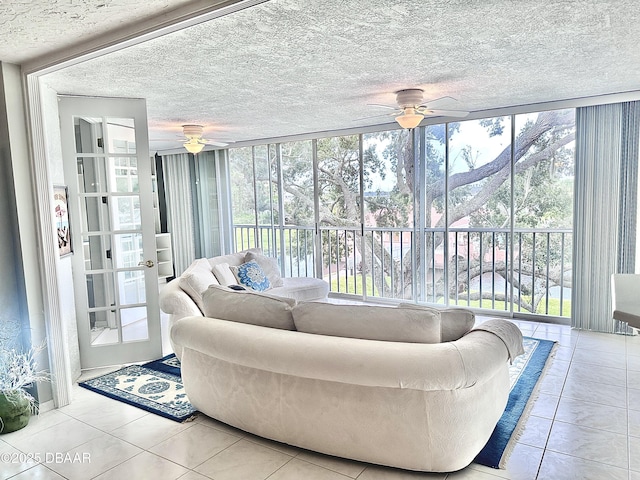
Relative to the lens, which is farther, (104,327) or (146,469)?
(104,327)

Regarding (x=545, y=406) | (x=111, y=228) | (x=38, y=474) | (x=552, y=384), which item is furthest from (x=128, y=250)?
(x=552, y=384)

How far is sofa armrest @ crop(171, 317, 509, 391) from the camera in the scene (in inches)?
76.6

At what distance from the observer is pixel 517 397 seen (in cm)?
300

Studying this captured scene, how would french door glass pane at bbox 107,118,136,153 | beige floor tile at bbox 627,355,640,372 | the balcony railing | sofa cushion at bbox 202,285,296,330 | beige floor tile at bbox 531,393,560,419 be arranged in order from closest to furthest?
1. sofa cushion at bbox 202,285,296,330
2. beige floor tile at bbox 531,393,560,419
3. beige floor tile at bbox 627,355,640,372
4. french door glass pane at bbox 107,118,136,153
5. the balcony railing

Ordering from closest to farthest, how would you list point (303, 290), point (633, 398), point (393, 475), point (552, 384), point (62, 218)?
point (393, 475) < point (633, 398) < point (552, 384) < point (62, 218) < point (303, 290)

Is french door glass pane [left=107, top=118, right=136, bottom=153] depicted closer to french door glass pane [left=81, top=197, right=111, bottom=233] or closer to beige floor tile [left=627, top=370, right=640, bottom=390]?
french door glass pane [left=81, top=197, right=111, bottom=233]

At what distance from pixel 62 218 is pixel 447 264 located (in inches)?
165

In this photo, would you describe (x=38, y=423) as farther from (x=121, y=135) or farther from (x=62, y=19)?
(x=62, y=19)

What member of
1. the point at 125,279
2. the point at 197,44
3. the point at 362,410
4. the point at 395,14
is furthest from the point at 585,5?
the point at 125,279

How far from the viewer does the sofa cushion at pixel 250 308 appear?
2512 millimetres

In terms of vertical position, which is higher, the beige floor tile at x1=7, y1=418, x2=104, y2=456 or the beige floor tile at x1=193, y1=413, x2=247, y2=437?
the beige floor tile at x1=7, y1=418, x2=104, y2=456

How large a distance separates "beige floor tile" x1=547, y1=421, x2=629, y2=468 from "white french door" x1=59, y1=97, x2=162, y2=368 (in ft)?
10.2

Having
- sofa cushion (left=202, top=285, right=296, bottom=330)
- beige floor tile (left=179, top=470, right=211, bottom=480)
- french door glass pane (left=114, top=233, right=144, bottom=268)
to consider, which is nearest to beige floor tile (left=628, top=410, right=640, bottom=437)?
sofa cushion (left=202, top=285, right=296, bottom=330)

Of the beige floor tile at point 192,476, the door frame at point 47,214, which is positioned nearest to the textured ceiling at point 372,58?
the door frame at point 47,214
